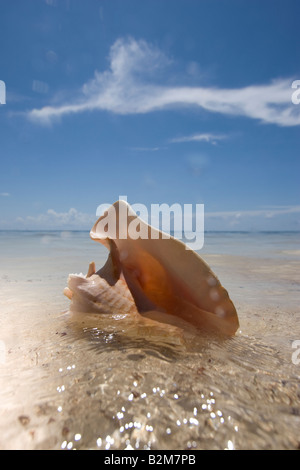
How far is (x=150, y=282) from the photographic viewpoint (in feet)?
8.21

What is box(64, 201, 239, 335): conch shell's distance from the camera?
7.04 ft

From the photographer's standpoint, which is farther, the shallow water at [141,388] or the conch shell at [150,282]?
the conch shell at [150,282]

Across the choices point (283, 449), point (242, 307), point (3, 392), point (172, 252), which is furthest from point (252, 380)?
point (242, 307)

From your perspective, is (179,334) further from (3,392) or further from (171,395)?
(3,392)

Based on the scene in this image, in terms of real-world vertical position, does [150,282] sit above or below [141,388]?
above

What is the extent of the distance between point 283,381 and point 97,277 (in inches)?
63.9

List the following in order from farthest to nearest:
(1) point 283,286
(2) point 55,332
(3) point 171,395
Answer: (1) point 283,286
(2) point 55,332
(3) point 171,395

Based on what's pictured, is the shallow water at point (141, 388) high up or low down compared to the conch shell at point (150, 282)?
down

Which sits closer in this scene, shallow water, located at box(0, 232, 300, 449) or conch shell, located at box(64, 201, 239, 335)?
shallow water, located at box(0, 232, 300, 449)

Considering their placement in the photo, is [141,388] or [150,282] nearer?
[141,388]

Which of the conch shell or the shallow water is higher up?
the conch shell

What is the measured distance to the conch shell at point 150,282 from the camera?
2.15 metres

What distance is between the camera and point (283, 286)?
188 inches

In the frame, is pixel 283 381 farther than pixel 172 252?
No
